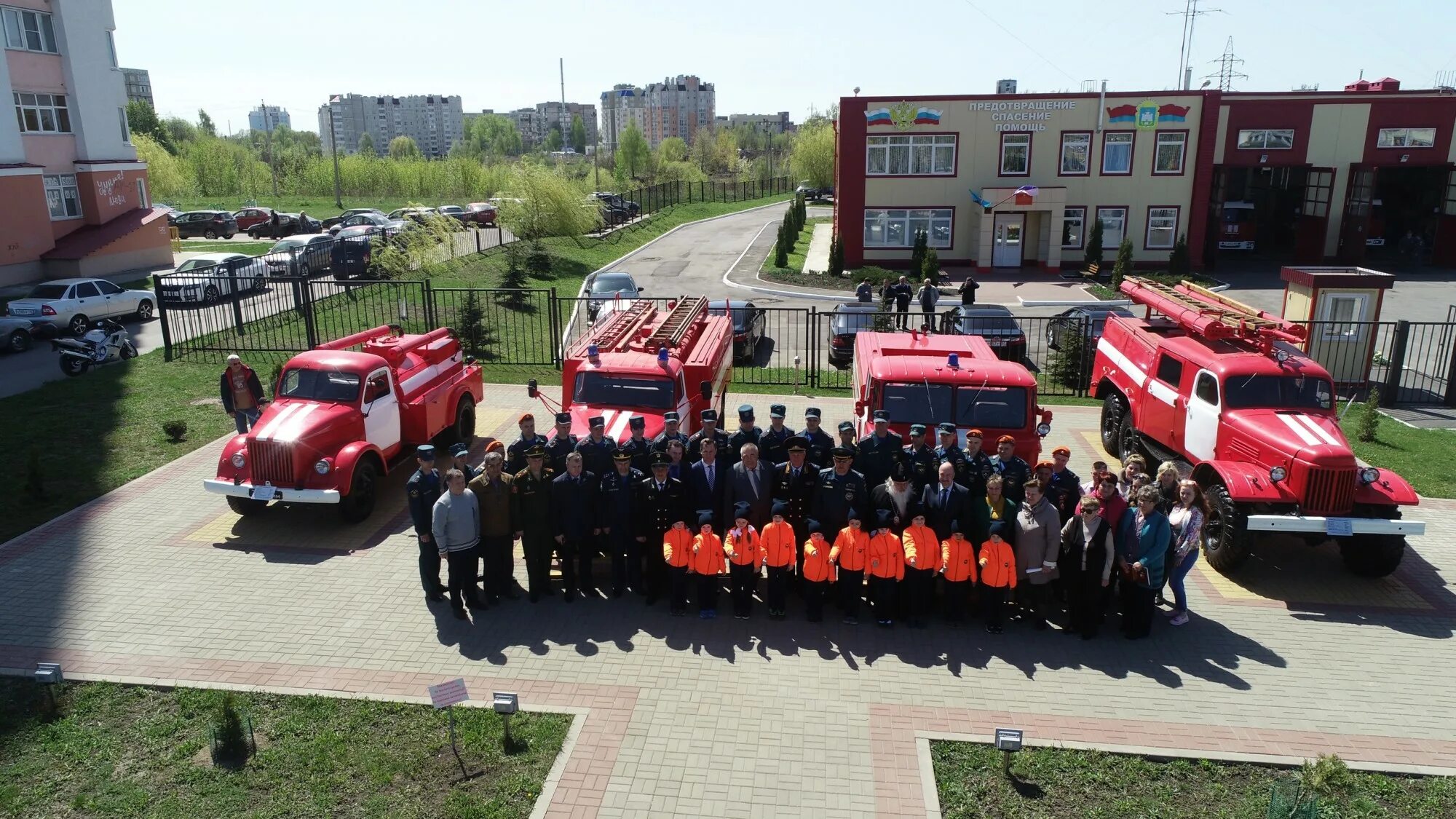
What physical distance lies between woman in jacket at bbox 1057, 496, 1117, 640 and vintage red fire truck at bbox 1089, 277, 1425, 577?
222 centimetres

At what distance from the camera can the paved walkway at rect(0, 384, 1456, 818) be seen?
702 cm

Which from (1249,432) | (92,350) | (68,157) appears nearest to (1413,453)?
(1249,432)

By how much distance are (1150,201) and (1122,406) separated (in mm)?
24838

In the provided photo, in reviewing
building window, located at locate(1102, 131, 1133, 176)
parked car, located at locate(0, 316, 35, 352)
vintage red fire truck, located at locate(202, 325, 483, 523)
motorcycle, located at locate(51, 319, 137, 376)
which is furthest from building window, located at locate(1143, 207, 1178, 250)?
parked car, located at locate(0, 316, 35, 352)

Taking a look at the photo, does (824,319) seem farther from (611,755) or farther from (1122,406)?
(611,755)

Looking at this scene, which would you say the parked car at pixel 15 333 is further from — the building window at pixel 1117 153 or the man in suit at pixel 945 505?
the building window at pixel 1117 153

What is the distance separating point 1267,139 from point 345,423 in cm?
3851

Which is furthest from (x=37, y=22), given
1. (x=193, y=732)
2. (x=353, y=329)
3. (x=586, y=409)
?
(x=193, y=732)

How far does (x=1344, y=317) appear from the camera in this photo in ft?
59.4

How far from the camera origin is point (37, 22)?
105 ft

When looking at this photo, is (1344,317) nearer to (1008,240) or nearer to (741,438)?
(741,438)

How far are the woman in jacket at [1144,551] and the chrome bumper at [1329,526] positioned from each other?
169 centimetres

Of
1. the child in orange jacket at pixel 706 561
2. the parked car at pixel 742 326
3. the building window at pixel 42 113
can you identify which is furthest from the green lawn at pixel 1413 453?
the building window at pixel 42 113

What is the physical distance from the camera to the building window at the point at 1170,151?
34.3 meters
